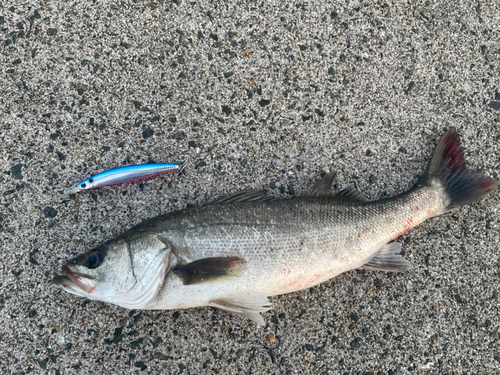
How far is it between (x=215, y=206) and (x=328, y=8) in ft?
6.56

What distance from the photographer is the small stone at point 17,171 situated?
2617 mm

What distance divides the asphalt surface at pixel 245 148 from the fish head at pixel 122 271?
448mm

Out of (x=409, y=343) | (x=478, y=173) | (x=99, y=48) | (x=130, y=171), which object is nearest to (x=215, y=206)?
(x=130, y=171)

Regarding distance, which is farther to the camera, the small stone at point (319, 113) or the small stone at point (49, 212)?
the small stone at point (319, 113)

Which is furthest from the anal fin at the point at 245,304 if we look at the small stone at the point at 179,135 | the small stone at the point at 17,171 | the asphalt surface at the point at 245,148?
the small stone at the point at 17,171

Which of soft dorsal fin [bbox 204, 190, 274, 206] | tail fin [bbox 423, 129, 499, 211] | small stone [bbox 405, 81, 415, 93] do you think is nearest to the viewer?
soft dorsal fin [bbox 204, 190, 274, 206]

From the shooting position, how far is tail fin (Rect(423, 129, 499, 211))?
266 cm

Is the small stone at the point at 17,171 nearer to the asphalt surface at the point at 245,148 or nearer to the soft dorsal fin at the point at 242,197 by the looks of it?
the asphalt surface at the point at 245,148

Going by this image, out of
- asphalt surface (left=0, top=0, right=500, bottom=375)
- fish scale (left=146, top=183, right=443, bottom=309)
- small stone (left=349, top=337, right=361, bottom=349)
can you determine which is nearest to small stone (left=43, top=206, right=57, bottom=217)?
asphalt surface (left=0, top=0, right=500, bottom=375)

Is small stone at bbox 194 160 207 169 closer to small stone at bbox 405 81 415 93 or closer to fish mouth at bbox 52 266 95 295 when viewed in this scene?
fish mouth at bbox 52 266 95 295

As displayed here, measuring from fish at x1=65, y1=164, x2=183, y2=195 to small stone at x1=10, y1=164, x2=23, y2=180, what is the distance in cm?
39

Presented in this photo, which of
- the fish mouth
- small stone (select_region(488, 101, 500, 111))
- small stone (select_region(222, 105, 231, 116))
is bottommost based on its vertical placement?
the fish mouth

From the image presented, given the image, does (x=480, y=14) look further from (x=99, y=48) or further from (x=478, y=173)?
(x=99, y=48)

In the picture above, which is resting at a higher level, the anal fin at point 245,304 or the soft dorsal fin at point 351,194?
the soft dorsal fin at point 351,194
